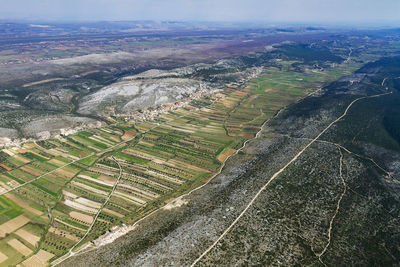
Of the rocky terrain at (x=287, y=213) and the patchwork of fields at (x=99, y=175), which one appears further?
the patchwork of fields at (x=99, y=175)

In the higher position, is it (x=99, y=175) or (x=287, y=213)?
(x=99, y=175)

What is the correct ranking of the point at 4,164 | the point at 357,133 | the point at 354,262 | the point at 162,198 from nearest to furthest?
the point at 354,262 < the point at 162,198 < the point at 4,164 < the point at 357,133

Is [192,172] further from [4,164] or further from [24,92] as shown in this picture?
[24,92]

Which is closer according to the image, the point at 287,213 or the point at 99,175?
the point at 287,213

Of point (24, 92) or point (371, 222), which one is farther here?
point (24, 92)

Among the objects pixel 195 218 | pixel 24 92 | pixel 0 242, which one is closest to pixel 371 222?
pixel 195 218
